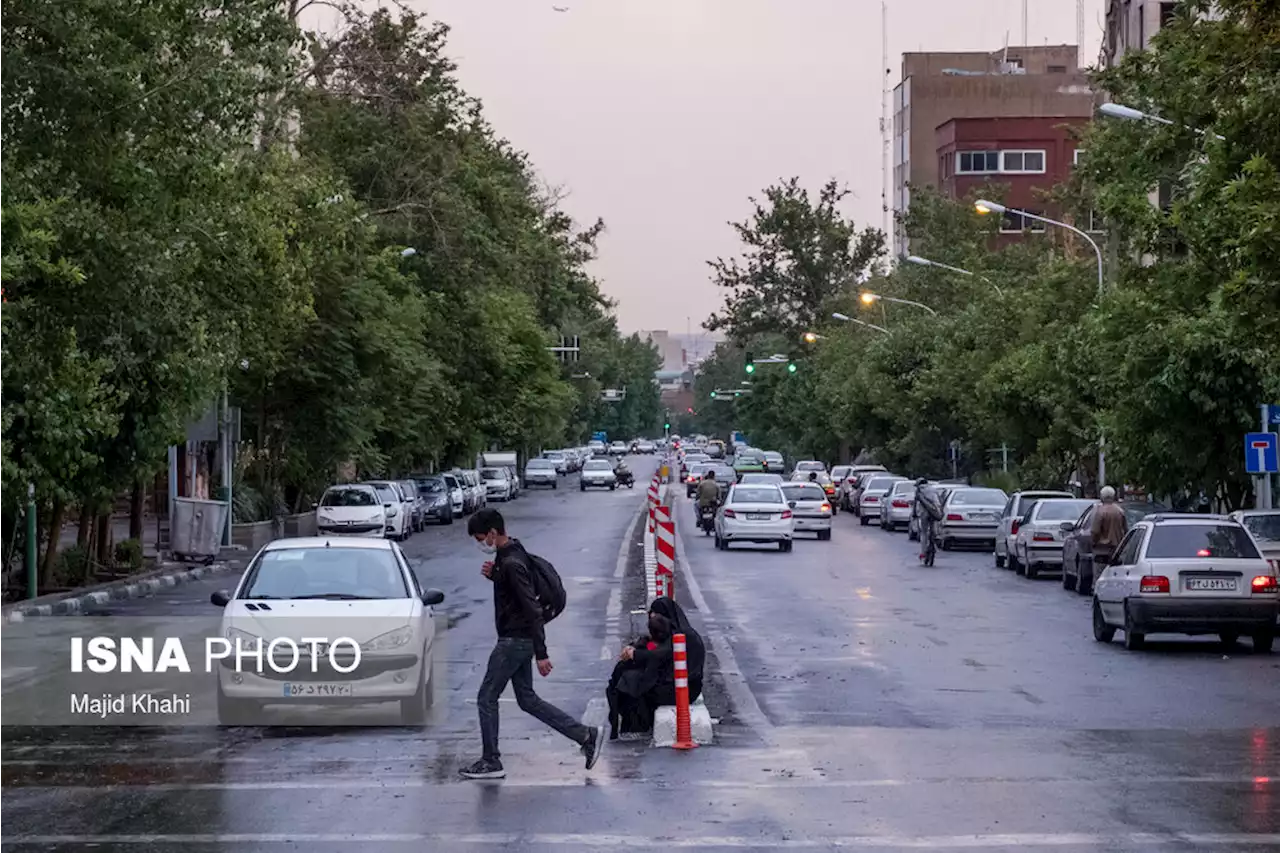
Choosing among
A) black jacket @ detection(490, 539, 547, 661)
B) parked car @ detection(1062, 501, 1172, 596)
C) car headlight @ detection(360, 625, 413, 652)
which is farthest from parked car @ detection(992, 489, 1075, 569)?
black jacket @ detection(490, 539, 547, 661)

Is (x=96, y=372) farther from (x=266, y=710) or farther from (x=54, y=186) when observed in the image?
(x=266, y=710)

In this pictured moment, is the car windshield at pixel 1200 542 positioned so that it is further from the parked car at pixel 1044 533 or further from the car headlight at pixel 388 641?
the parked car at pixel 1044 533

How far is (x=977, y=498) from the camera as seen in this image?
4978 cm

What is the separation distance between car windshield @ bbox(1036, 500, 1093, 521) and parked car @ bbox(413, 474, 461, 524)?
29853 millimetres

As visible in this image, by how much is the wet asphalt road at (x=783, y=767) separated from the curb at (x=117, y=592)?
Answer: 22.7ft

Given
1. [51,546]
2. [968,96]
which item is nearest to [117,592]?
[51,546]

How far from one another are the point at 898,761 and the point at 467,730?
356 centimetres

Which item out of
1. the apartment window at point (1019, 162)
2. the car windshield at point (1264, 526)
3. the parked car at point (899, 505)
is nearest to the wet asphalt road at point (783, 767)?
the car windshield at point (1264, 526)

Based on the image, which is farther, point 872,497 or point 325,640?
point 872,497

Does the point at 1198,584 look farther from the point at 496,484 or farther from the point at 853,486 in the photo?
the point at 496,484

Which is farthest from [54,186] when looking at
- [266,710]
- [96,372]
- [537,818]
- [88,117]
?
[537,818]

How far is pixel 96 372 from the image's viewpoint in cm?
2636

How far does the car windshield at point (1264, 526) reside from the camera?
27062 millimetres

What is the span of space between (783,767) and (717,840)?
9.79 feet
